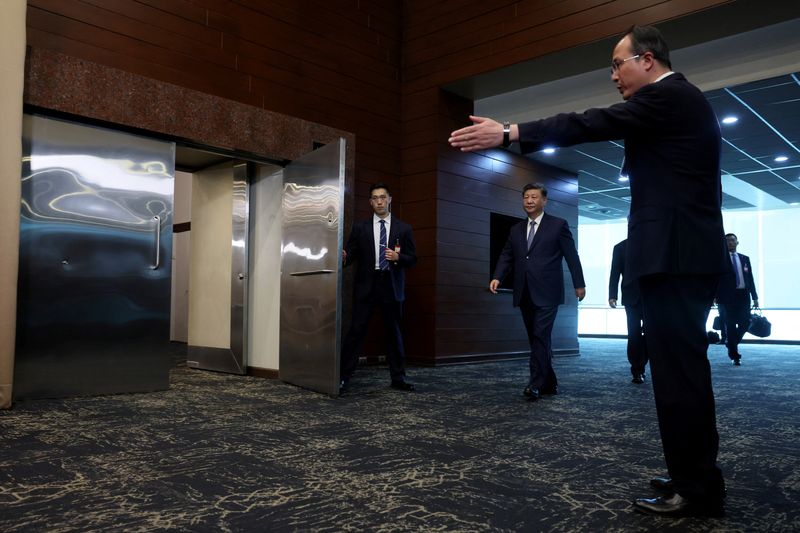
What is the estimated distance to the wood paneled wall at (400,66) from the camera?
465 centimetres

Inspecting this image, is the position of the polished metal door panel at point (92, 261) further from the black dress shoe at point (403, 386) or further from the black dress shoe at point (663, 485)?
the black dress shoe at point (663, 485)

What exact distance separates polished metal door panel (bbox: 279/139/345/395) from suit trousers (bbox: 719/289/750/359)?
5.33m

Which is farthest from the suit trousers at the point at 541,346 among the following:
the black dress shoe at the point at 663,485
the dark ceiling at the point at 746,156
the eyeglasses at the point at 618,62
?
the dark ceiling at the point at 746,156

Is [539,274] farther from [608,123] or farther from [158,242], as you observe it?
[158,242]

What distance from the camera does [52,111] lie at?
13.0 ft

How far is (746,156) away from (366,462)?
911cm

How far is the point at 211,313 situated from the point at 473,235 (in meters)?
3.00

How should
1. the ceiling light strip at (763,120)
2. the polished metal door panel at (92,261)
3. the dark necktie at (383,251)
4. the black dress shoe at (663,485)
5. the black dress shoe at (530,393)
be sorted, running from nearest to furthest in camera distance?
the black dress shoe at (663,485) → the polished metal door panel at (92,261) → the black dress shoe at (530,393) → the dark necktie at (383,251) → the ceiling light strip at (763,120)

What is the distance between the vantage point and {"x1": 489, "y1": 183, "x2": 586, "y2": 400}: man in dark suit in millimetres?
4223

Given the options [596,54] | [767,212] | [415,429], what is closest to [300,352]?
[415,429]

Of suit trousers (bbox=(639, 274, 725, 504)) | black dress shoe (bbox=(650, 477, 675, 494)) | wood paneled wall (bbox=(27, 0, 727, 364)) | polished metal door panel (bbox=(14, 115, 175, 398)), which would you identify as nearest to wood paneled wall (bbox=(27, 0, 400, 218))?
wood paneled wall (bbox=(27, 0, 727, 364))

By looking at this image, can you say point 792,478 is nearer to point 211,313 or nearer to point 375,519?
point 375,519

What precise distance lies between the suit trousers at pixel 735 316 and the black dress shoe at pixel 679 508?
6216 mm

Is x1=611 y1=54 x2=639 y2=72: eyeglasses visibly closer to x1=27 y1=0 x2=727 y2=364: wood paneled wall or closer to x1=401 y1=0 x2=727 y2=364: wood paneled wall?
x1=27 y1=0 x2=727 y2=364: wood paneled wall
